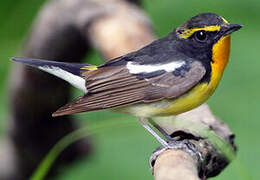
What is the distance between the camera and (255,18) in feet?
13.0

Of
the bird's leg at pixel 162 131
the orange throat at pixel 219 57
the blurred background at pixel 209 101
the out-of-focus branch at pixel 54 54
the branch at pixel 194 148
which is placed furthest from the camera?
the blurred background at pixel 209 101

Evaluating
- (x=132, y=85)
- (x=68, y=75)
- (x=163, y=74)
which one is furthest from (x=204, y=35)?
(x=68, y=75)

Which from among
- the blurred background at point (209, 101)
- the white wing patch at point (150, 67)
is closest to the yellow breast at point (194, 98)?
the white wing patch at point (150, 67)

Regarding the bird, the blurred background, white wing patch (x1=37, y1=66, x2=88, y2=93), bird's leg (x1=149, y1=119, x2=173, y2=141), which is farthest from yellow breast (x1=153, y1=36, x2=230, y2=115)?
the blurred background

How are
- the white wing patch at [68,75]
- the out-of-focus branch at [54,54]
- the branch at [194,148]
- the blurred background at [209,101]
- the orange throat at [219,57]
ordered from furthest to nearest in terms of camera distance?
the blurred background at [209,101] < the out-of-focus branch at [54,54] < the white wing patch at [68,75] < the orange throat at [219,57] < the branch at [194,148]

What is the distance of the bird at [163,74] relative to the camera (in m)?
2.80

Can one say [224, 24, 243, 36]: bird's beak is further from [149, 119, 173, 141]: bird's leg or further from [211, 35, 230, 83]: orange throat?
[149, 119, 173, 141]: bird's leg

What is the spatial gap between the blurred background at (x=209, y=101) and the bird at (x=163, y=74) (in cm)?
62

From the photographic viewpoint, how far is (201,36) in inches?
114

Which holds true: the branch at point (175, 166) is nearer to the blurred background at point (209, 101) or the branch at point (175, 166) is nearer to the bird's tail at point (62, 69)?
the bird's tail at point (62, 69)

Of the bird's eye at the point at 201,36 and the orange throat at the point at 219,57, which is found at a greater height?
the bird's eye at the point at 201,36

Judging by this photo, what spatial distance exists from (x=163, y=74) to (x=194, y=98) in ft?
0.71

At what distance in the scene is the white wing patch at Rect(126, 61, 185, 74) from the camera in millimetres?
2898

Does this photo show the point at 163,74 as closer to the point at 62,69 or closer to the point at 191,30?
the point at 191,30
